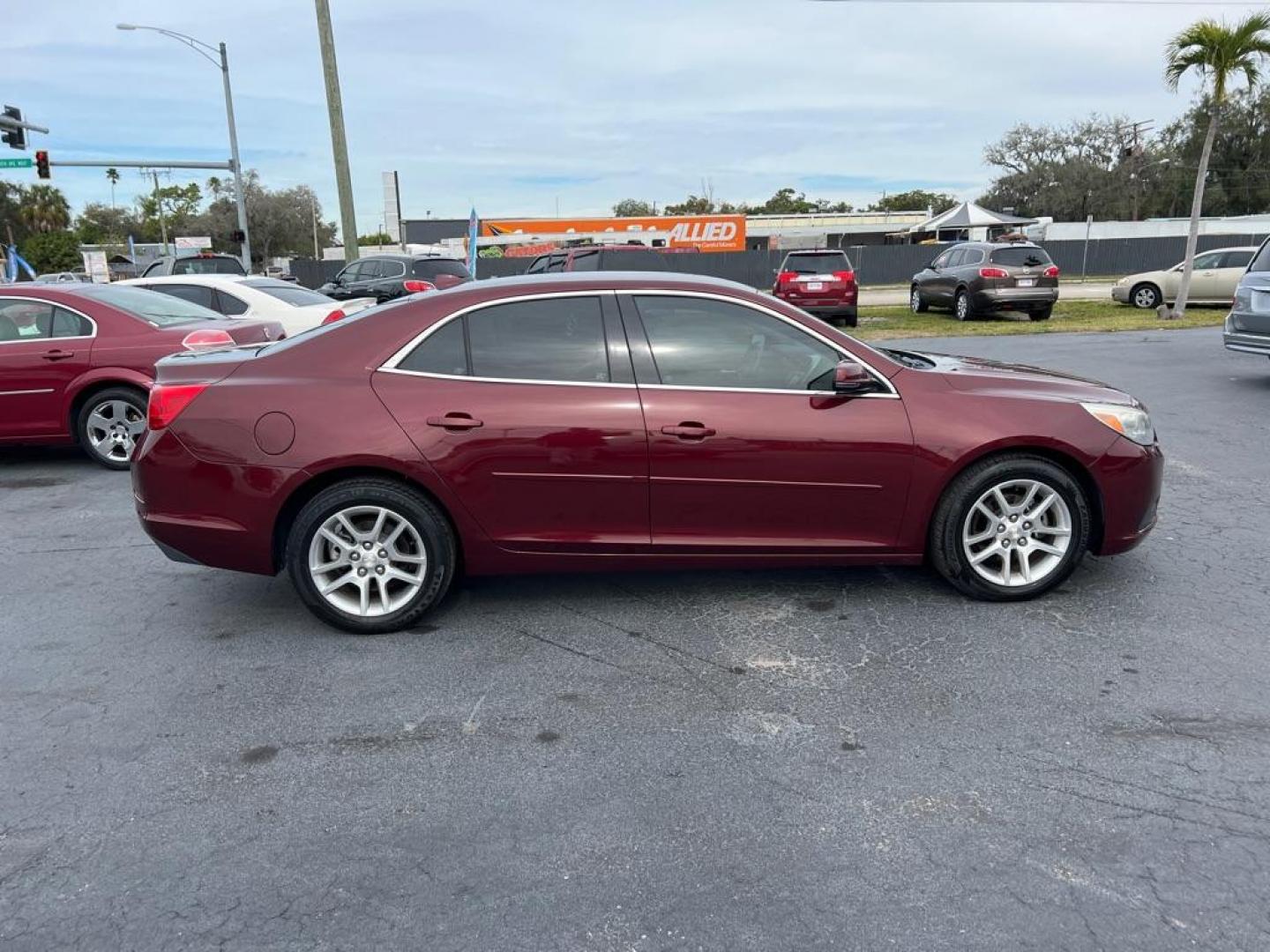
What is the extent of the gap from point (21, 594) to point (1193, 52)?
19917 mm

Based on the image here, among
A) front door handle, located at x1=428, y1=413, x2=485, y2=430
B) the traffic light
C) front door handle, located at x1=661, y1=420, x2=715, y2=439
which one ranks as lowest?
front door handle, located at x1=661, y1=420, x2=715, y2=439

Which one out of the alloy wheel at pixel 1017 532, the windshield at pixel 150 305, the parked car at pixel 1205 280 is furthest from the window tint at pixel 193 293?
the parked car at pixel 1205 280

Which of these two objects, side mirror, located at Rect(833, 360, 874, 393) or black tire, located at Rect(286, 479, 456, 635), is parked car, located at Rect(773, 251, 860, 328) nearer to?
side mirror, located at Rect(833, 360, 874, 393)

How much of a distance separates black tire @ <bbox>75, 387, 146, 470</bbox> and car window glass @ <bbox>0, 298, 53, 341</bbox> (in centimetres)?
69

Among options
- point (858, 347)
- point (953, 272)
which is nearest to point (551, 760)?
point (858, 347)

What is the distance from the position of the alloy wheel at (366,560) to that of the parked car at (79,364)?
420 cm

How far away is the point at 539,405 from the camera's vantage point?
4.16 meters

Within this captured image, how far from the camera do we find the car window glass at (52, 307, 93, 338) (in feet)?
24.9

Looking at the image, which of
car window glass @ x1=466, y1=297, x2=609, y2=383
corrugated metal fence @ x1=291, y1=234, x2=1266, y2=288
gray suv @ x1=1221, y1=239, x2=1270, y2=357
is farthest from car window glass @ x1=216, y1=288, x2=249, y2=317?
corrugated metal fence @ x1=291, y1=234, x2=1266, y2=288

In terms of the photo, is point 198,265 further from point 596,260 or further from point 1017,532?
point 1017,532

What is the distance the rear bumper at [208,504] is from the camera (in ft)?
13.6

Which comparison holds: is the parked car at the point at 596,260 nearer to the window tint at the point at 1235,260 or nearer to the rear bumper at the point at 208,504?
the rear bumper at the point at 208,504

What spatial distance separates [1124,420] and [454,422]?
10.3ft

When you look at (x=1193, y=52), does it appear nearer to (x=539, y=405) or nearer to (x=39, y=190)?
(x=539, y=405)
